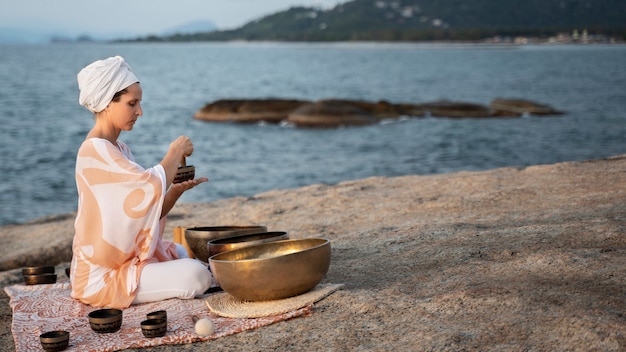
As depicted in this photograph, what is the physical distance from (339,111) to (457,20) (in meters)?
119

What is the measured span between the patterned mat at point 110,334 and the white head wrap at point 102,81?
117cm

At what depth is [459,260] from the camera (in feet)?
15.9

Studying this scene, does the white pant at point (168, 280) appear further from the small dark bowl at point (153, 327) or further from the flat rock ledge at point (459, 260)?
the flat rock ledge at point (459, 260)

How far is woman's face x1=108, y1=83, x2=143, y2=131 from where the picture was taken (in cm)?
470

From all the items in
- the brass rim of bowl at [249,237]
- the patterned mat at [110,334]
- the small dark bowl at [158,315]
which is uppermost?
the brass rim of bowl at [249,237]

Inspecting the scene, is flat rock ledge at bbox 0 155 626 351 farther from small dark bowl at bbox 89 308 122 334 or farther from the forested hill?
the forested hill

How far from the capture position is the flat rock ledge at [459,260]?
12.4 ft

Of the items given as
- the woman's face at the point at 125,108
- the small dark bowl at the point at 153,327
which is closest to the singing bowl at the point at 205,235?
the woman's face at the point at 125,108

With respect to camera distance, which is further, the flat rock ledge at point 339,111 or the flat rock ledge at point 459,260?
the flat rock ledge at point 339,111

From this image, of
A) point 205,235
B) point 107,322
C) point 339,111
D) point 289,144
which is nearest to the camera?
point 107,322

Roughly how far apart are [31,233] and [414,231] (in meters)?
4.51

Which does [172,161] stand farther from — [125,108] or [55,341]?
[55,341]

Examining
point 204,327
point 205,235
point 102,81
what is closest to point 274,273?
point 204,327

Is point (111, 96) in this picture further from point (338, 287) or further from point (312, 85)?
point (312, 85)
